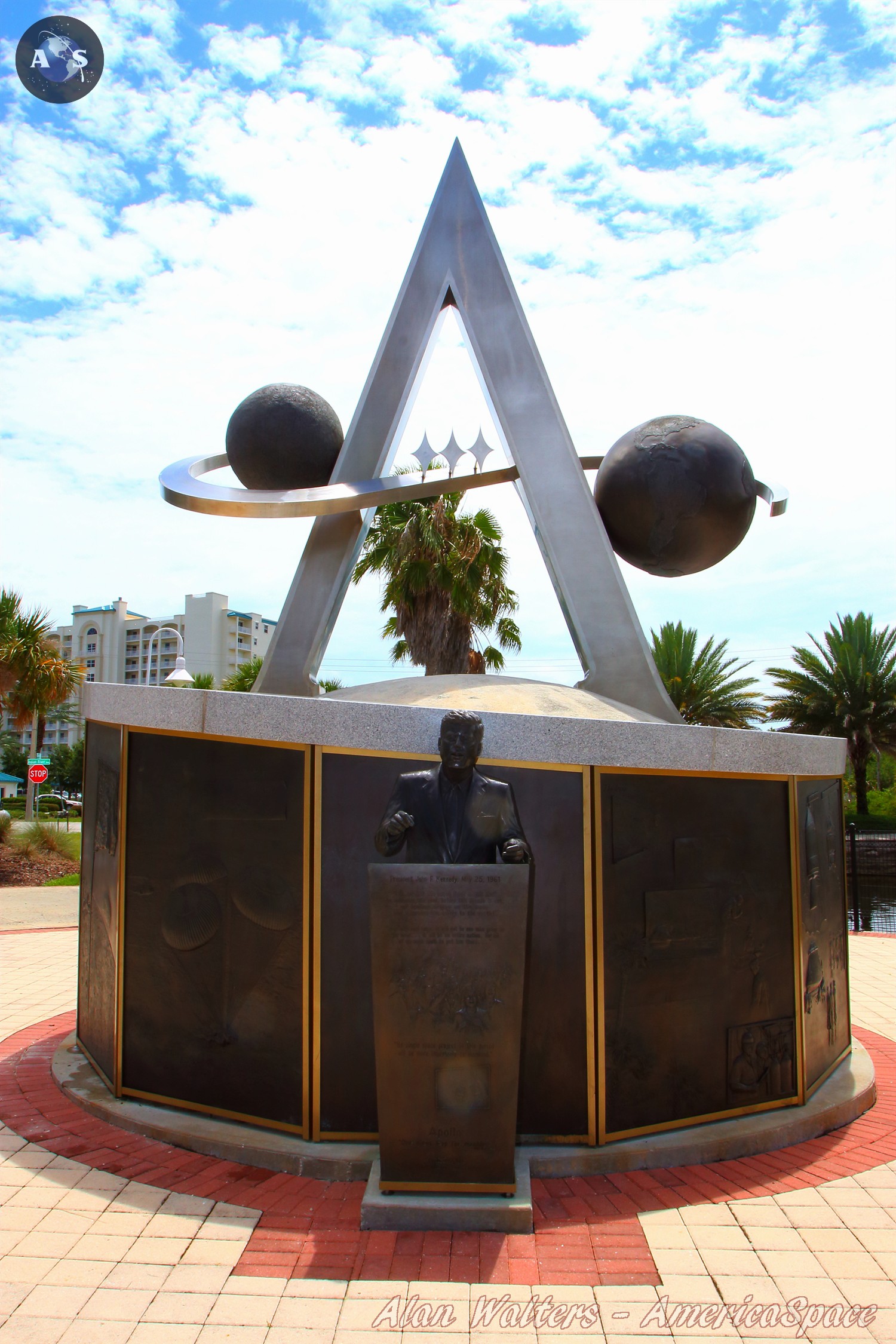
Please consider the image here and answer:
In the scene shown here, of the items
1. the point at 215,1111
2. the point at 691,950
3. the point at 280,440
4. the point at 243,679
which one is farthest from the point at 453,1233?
the point at 243,679

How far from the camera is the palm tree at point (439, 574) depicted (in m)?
17.9

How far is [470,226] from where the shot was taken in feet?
32.0

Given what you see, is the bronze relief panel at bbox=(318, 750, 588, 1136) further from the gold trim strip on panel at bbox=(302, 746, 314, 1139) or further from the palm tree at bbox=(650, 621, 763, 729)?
the palm tree at bbox=(650, 621, 763, 729)

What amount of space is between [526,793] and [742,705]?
89.0ft

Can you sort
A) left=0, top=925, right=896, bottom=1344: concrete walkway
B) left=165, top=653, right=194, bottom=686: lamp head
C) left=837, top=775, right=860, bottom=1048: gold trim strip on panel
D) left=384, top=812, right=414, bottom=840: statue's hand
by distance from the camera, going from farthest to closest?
left=165, top=653, right=194, bottom=686: lamp head, left=837, top=775, right=860, bottom=1048: gold trim strip on panel, left=384, top=812, right=414, bottom=840: statue's hand, left=0, top=925, right=896, bottom=1344: concrete walkway

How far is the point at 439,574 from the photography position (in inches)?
703

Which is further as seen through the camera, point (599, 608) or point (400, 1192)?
point (599, 608)

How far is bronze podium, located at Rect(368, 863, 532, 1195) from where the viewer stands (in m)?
5.01

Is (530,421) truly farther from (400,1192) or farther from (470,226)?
(400,1192)

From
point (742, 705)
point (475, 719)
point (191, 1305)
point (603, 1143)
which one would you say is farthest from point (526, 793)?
point (742, 705)

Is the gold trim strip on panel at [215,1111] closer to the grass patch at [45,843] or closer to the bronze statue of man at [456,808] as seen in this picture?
the bronze statue of man at [456,808]

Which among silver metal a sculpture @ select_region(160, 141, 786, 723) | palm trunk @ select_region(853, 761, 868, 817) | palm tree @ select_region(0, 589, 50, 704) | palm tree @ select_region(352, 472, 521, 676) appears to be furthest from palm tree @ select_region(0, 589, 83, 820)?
palm trunk @ select_region(853, 761, 868, 817)

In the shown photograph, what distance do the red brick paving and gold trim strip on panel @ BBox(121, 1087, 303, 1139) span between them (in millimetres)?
270

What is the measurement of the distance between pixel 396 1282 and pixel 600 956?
220 cm
